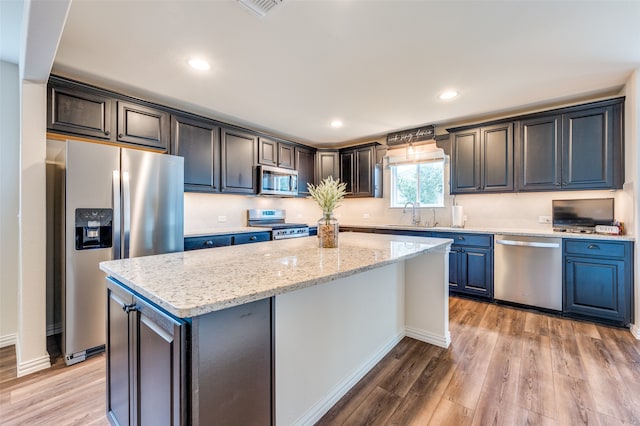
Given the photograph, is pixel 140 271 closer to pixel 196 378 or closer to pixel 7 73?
pixel 196 378

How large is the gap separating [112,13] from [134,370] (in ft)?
6.84

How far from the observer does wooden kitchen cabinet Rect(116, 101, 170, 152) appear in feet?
8.80

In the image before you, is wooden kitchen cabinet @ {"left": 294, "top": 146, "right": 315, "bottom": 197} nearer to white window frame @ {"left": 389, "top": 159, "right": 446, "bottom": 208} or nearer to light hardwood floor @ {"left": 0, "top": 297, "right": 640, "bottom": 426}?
white window frame @ {"left": 389, "top": 159, "right": 446, "bottom": 208}

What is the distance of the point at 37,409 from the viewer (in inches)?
63.6

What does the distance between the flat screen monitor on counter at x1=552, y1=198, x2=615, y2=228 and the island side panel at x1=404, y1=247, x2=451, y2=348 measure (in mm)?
2056

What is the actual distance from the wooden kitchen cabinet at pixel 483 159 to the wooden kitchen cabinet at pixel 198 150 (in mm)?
3324

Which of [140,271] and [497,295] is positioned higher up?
[140,271]

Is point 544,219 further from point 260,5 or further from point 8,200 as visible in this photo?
point 8,200

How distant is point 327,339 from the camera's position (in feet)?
5.22

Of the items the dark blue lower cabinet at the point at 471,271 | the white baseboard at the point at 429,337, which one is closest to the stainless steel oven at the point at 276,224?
the white baseboard at the point at 429,337

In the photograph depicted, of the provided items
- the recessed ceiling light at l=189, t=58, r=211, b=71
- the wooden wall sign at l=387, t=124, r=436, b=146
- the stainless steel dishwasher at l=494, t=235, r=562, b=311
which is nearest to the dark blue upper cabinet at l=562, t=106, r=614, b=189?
the stainless steel dishwasher at l=494, t=235, r=562, b=311

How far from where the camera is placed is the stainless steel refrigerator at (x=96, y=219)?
209 centimetres

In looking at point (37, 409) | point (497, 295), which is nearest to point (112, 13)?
point (37, 409)

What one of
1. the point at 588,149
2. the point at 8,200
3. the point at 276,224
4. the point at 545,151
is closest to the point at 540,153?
the point at 545,151
